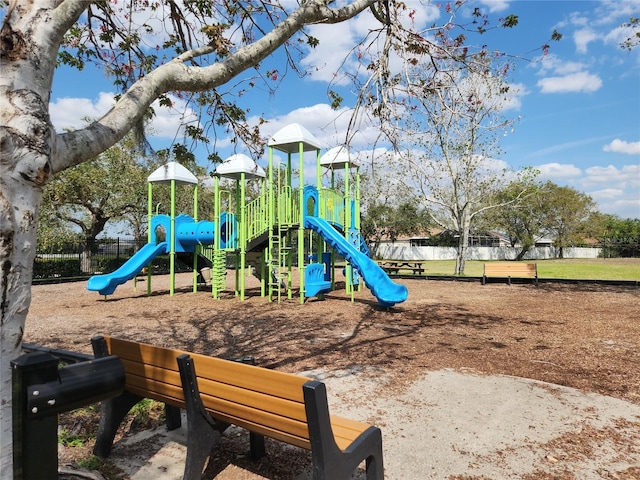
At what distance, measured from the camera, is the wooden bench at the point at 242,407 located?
203 centimetres

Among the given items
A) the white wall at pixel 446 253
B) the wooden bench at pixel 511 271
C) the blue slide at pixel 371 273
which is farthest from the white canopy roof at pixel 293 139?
the white wall at pixel 446 253

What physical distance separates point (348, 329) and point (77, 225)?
1926cm

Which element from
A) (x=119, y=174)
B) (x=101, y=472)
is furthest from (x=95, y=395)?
A: (x=119, y=174)

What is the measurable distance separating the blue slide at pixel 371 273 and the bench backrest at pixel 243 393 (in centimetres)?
761

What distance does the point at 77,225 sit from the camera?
72.1 feet

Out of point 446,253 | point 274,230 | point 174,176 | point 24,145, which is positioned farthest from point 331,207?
point 446,253

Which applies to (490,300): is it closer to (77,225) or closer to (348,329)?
(348,329)

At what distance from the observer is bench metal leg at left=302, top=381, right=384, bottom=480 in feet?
6.36

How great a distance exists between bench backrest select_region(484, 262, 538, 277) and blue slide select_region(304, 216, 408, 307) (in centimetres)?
806

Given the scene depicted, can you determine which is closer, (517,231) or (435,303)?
(435,303)

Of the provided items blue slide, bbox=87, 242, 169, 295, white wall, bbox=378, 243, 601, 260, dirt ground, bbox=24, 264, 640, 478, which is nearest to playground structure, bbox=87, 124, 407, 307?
blue slide, bbox=87, 242, 169, 295

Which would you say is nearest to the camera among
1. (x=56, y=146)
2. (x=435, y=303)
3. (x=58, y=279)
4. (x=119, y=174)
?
(x=56, y=146)

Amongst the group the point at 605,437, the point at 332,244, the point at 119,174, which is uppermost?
the point at 119,174

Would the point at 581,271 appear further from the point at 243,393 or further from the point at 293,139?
the point at 243,393
